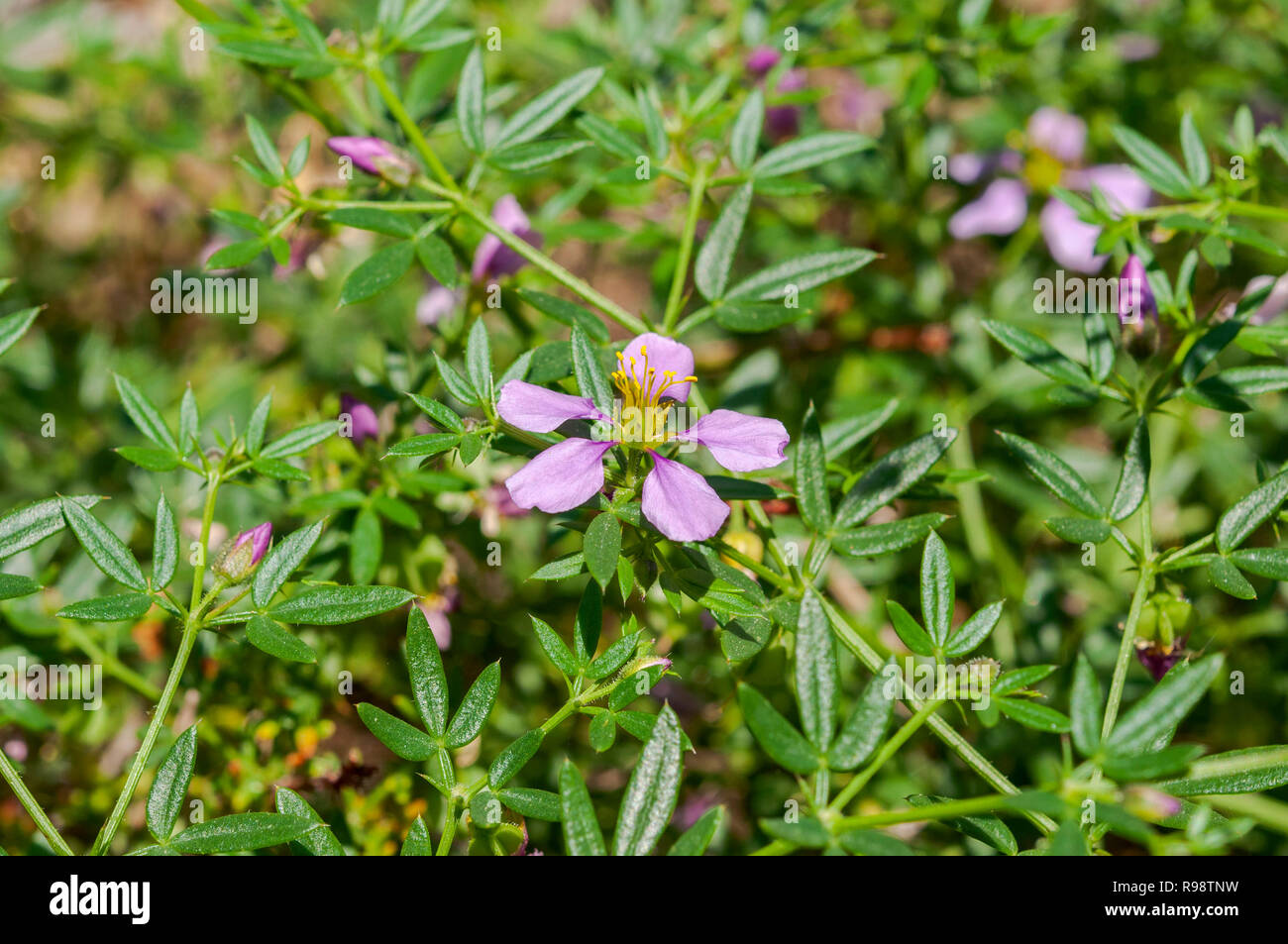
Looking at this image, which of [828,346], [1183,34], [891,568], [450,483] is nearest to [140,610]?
[450,483]

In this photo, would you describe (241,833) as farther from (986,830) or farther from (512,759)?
(986,830)

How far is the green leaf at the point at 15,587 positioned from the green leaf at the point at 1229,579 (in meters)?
1.58

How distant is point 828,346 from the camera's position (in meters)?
2.54

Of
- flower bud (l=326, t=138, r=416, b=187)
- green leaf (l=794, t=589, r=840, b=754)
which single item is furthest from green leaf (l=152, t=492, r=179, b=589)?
green leaf (l=794, t=589, r=840, b=754)

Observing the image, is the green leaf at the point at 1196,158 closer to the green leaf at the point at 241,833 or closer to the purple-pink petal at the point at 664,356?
the purple-pink petal at the point at 664,356

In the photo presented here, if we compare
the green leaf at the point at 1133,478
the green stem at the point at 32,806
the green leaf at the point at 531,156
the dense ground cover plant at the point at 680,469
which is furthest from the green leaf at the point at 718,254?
the green stem at the point at 32,806

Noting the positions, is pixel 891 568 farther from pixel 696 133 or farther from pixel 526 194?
pixel 526 194

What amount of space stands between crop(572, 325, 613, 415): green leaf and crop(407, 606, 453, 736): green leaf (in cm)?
37

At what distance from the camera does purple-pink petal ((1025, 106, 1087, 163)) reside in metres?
2.65

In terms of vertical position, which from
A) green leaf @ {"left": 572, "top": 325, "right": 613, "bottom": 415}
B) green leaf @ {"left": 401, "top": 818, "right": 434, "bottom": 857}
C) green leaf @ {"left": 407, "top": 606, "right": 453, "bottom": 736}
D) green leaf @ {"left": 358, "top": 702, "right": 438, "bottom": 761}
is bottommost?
green leaf @ {"left": 401, "top": 818, "right": 434, "bottom": 857}

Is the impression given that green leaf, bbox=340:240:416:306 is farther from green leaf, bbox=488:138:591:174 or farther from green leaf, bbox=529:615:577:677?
green leaf, bbox=529:615:577:677

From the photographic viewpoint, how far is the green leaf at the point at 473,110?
63.8 inches

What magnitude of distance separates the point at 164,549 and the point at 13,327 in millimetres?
421
